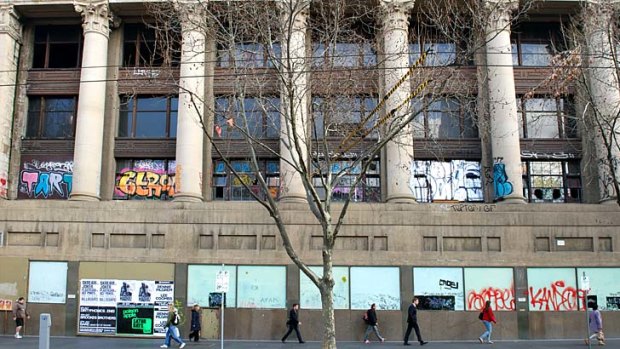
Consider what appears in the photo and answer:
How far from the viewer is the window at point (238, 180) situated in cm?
2848

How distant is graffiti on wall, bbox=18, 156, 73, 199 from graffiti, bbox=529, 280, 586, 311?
2262 cm

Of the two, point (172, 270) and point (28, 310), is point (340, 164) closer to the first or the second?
point (172, 270)

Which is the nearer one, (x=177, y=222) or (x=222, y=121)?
(x=177, y=222)

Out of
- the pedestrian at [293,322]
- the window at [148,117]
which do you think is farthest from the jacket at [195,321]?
the window at [148,117]

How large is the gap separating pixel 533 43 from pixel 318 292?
56.8 ft

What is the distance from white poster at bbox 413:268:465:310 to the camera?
80.6 feet

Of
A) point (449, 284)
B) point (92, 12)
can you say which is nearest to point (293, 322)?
point (449, 284)

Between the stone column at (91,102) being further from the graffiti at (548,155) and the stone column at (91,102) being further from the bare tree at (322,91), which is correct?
the graffiti at (548,155)

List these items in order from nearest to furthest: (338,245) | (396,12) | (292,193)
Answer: (338,245)
(292,193)
(396,12)

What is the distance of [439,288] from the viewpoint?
81.1 feet

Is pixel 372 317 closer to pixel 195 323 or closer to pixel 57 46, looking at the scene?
pixel 195 323

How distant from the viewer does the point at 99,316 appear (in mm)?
25094

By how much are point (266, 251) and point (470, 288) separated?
885 centimetres

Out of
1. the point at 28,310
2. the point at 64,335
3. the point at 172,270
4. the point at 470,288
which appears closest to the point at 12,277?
the point at 28,310
